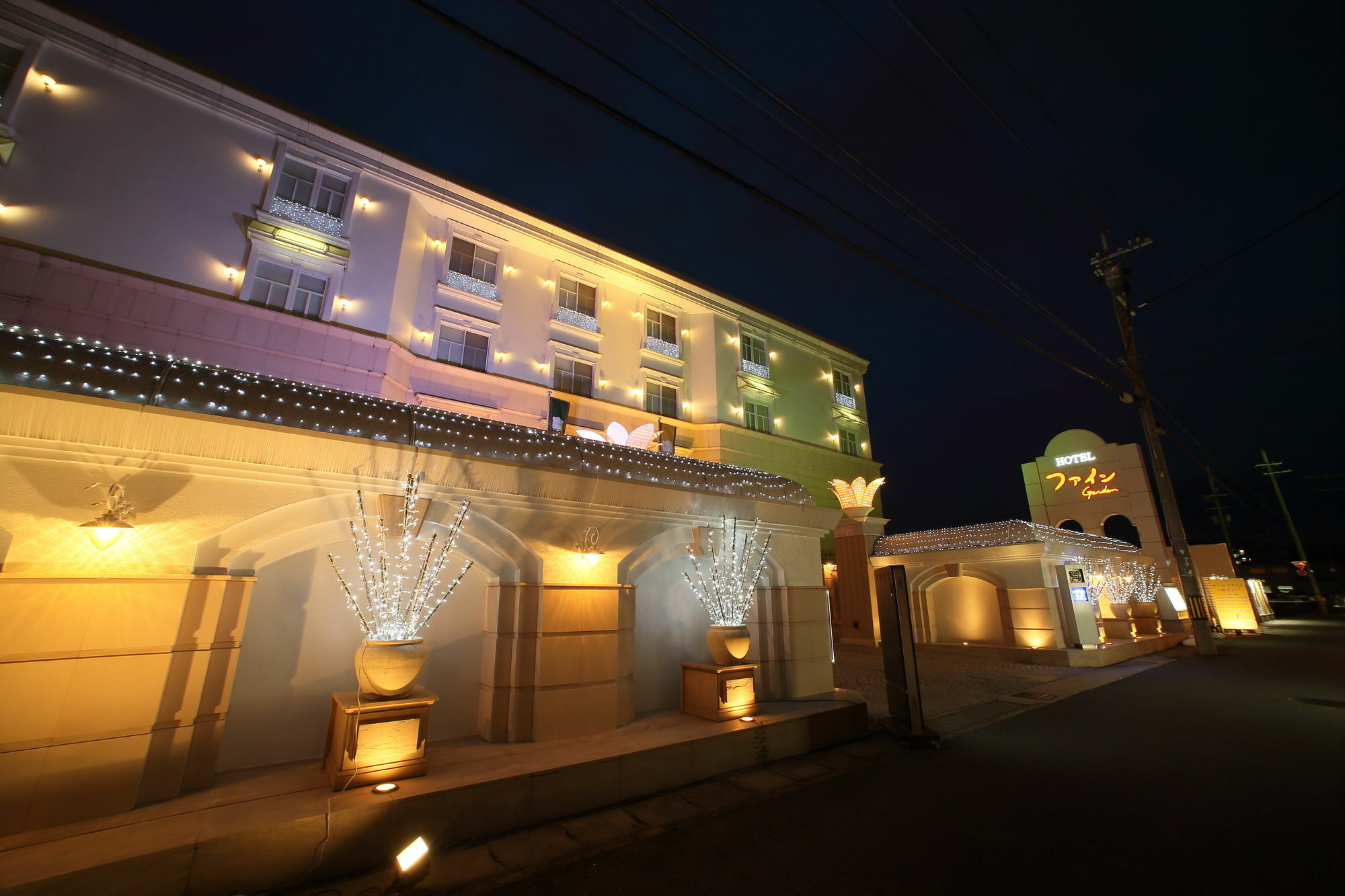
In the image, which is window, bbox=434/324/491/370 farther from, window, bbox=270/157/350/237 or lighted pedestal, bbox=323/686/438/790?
lighted pedestal, bbox=323/686/438/790

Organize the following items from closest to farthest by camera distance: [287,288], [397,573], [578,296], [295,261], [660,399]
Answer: [397,573], [287,288], [295,261], [578,296], [660,399]

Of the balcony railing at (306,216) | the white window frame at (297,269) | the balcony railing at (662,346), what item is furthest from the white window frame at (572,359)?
the balcony railing at (306,216)

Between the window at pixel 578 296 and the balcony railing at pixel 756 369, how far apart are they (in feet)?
24.9

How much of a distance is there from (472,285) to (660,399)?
822cm

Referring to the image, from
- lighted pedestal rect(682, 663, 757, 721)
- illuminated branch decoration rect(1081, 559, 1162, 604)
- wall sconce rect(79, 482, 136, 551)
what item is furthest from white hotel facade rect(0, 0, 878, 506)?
illuminated branch decoration rect(1081, 559, 1162, 604)

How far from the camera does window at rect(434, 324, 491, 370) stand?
16.7 meters

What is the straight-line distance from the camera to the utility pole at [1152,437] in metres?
15.6

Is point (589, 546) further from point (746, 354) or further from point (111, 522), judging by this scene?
point (746, 354)

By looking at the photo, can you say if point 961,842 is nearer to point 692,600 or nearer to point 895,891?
point 895,891

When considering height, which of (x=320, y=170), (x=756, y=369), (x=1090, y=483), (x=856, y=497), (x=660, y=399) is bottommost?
(x=856, y=497)

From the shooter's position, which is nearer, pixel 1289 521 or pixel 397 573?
pixel 397 573

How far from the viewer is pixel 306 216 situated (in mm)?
14562

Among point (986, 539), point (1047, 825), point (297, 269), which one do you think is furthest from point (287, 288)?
point (986, 539)

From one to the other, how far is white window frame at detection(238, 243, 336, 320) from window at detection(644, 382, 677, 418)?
10791 mm
